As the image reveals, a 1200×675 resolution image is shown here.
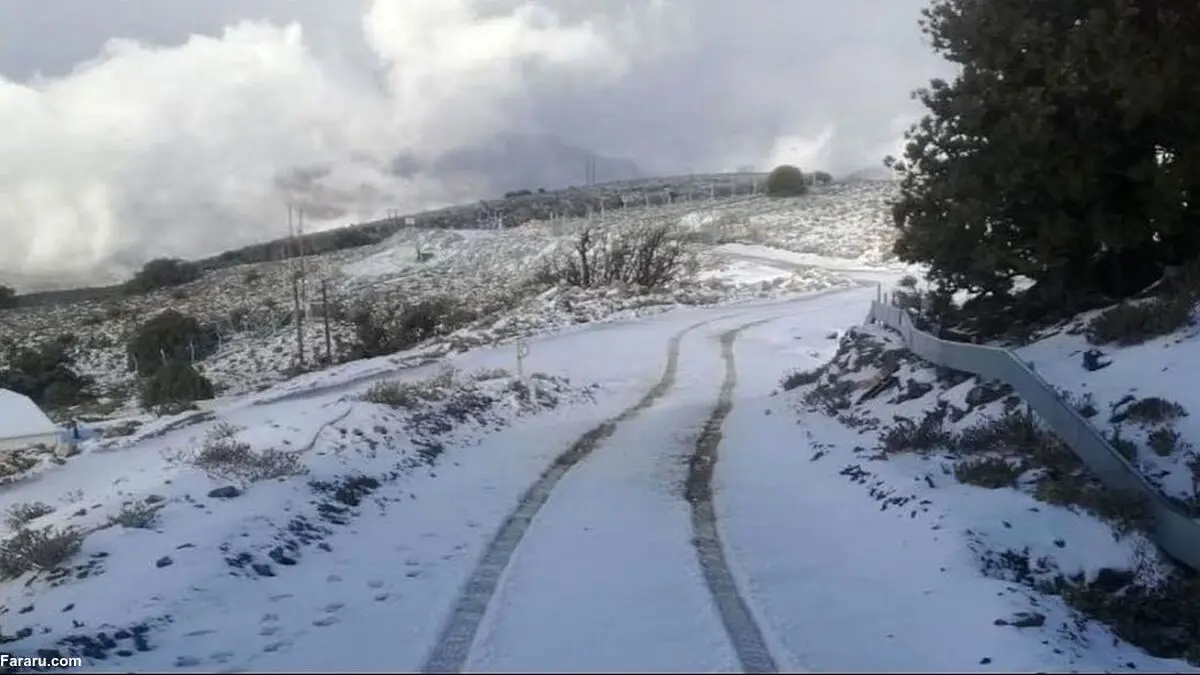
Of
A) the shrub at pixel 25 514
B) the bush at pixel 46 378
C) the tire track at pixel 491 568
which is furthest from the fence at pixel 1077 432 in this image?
the bush at pixel 46 378

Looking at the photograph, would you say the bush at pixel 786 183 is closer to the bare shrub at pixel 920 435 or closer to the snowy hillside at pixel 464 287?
the snowy hillside at pixel 464 287

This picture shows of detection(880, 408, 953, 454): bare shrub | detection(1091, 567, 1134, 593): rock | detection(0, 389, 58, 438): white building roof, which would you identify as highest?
detection(880, 408, 953, 454): bare shrub

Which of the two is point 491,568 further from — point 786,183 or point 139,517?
point 786,183

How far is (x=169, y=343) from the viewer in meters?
65.8

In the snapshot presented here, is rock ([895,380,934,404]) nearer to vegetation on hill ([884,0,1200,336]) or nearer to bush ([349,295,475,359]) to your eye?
vegetation on hill ([884,0,1200,336])

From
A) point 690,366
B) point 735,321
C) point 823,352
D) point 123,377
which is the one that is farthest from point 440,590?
point 123,377

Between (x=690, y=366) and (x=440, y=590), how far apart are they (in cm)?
2222

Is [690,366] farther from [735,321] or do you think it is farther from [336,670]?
[336,670]

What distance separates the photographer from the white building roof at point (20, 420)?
33.9 metres

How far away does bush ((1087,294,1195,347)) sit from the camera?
15391 millimetres

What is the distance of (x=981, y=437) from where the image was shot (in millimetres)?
13844

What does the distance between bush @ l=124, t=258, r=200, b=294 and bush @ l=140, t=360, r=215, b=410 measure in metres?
63.3

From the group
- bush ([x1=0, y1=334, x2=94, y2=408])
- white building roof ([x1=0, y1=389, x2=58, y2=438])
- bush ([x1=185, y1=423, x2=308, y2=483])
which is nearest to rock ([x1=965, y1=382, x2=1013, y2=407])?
bush ([x1=185, y1=423, x2=308, y2=483])

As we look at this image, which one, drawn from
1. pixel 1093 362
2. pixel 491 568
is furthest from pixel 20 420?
pixel 1093 362
